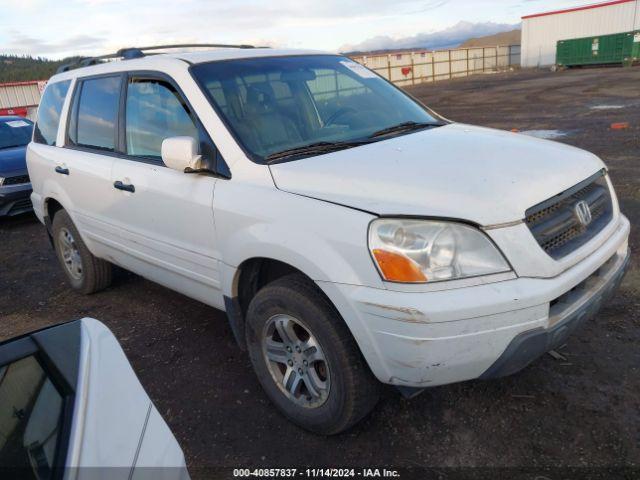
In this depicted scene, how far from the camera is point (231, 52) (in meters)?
3.44

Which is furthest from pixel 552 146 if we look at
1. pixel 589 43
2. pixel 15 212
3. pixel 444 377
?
pixel 589 43

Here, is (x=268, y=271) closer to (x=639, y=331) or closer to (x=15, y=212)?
(x=639, y=331)

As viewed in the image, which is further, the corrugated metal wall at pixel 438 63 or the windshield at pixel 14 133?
the corrugated metal wall at pixel 438 63

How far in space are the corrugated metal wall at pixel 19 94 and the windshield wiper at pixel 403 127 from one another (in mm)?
23985

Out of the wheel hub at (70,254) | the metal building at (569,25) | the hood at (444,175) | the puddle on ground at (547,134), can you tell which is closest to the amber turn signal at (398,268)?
the hood at (444,175)

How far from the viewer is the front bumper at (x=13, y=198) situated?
299 inches

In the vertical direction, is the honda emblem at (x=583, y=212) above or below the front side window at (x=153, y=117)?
below

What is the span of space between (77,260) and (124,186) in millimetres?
A: 1708

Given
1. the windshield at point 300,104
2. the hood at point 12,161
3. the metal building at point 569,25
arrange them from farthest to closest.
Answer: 1. the metal building at point 569,25
2. the hood at point 12,161
3. the windshield at point 300,104

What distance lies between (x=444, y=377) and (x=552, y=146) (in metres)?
1.49

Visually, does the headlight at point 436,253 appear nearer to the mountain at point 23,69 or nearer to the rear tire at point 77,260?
the rear tire at point 77,260

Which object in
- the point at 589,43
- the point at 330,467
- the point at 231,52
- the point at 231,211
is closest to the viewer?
the point at 330,467

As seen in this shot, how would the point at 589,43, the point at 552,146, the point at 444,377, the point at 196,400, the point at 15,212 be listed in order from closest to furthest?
1. the point at 444,377
2. the point at 552,146
3. the point at 196,400
4. the point at 15,212
5. the point at 589,43

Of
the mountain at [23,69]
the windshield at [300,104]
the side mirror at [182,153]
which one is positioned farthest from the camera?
the mountain at [23,69]
